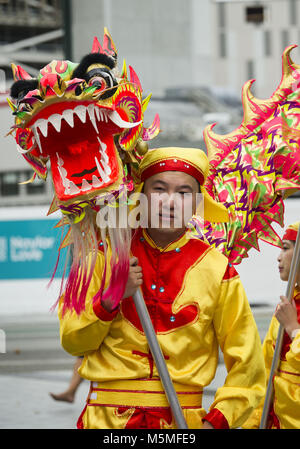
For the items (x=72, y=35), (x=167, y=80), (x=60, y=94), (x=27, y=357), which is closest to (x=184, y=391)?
(x=60, y=94)

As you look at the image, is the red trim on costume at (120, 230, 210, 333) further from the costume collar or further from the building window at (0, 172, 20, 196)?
the building window at (0, 172, 20, 196)

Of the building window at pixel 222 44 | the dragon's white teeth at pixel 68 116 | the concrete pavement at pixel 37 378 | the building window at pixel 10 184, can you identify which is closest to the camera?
the dragon's white teeth at pixel 68 116

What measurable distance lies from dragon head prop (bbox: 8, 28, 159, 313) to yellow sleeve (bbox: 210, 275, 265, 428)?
1.29 feet

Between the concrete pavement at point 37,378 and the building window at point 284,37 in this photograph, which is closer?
the concrete pavement at point 37,378

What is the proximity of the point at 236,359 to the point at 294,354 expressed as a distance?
1.61 ft

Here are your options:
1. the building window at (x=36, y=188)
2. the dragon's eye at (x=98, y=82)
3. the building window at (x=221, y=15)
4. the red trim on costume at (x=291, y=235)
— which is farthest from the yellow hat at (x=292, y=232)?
the building window at (x=221, y=15)

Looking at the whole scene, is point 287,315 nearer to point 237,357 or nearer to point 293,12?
point 237,357

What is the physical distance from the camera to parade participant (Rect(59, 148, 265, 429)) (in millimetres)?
2639

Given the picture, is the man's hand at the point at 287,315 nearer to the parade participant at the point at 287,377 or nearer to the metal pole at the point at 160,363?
the parade participant at the point at 287,377

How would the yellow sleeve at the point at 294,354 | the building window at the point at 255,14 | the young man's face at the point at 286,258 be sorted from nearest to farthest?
the yellow sleeve at the point at 294,354 < the young man's face at the point at 286,258 < the building window at the point at 255,14

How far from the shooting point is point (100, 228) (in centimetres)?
262

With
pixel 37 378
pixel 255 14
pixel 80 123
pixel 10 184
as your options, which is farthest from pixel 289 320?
pixel 10 184

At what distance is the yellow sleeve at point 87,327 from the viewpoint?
2.61 meters

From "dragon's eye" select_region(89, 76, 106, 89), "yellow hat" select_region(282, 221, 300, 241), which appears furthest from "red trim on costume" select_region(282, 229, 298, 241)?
"dragon's eye" select_region(89, 76, 106, 89)
